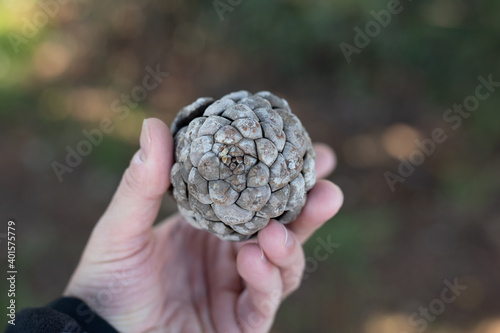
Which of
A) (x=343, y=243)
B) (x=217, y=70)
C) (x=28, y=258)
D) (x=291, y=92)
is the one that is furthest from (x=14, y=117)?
(x=343, y=243)

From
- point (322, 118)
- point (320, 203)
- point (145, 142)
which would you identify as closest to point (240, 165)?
point (145, 142)

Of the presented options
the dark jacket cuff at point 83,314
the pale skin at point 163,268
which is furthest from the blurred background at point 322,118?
the dark jacket cuff at point 83,314

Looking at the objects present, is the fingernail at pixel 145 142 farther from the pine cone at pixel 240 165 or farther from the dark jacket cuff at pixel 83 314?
the dark jacket cuff at pixel 83 314

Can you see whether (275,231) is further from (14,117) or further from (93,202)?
(14,117)

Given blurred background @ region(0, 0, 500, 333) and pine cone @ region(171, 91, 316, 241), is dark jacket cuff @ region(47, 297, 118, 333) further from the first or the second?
blurred background @ region(0, 0, 500, 333)

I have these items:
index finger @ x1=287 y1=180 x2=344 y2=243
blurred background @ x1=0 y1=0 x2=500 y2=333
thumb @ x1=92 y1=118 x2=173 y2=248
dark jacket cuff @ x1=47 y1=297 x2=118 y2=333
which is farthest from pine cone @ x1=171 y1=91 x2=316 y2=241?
blurred background @ x1=0 y1=0 x2=500 y2=333
